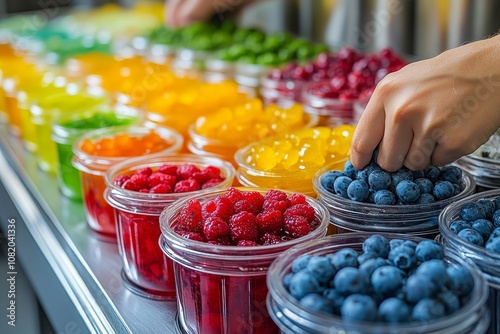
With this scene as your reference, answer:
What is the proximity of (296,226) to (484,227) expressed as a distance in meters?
0.35

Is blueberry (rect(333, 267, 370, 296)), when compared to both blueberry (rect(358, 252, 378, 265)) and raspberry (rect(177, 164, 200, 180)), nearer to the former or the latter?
blueberry (rect(358, 252, 378, 265))

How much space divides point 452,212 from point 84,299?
0.89 meters

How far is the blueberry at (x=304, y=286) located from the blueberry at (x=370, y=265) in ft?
0.25

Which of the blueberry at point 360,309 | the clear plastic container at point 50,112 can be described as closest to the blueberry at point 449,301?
the blueberry at point 360,309

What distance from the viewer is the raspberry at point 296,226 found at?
1.25 meters

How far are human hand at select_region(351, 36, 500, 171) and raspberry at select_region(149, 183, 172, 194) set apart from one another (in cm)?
51

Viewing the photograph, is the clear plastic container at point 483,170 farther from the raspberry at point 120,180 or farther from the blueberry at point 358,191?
the raspberry at point 120,180

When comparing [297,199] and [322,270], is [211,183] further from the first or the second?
[322,270]

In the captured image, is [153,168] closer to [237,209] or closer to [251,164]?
[251,164]

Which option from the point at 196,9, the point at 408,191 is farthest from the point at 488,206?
the point at 196,9

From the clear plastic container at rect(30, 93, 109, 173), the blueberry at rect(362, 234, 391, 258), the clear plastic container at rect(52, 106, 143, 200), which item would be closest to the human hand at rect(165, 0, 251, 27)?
the clear plastic container at rect(30, 93, 109, 173)

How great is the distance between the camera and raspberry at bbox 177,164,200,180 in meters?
1.63

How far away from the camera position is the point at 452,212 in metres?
1.26

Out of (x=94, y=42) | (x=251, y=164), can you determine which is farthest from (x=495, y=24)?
(x=94, y=42)
